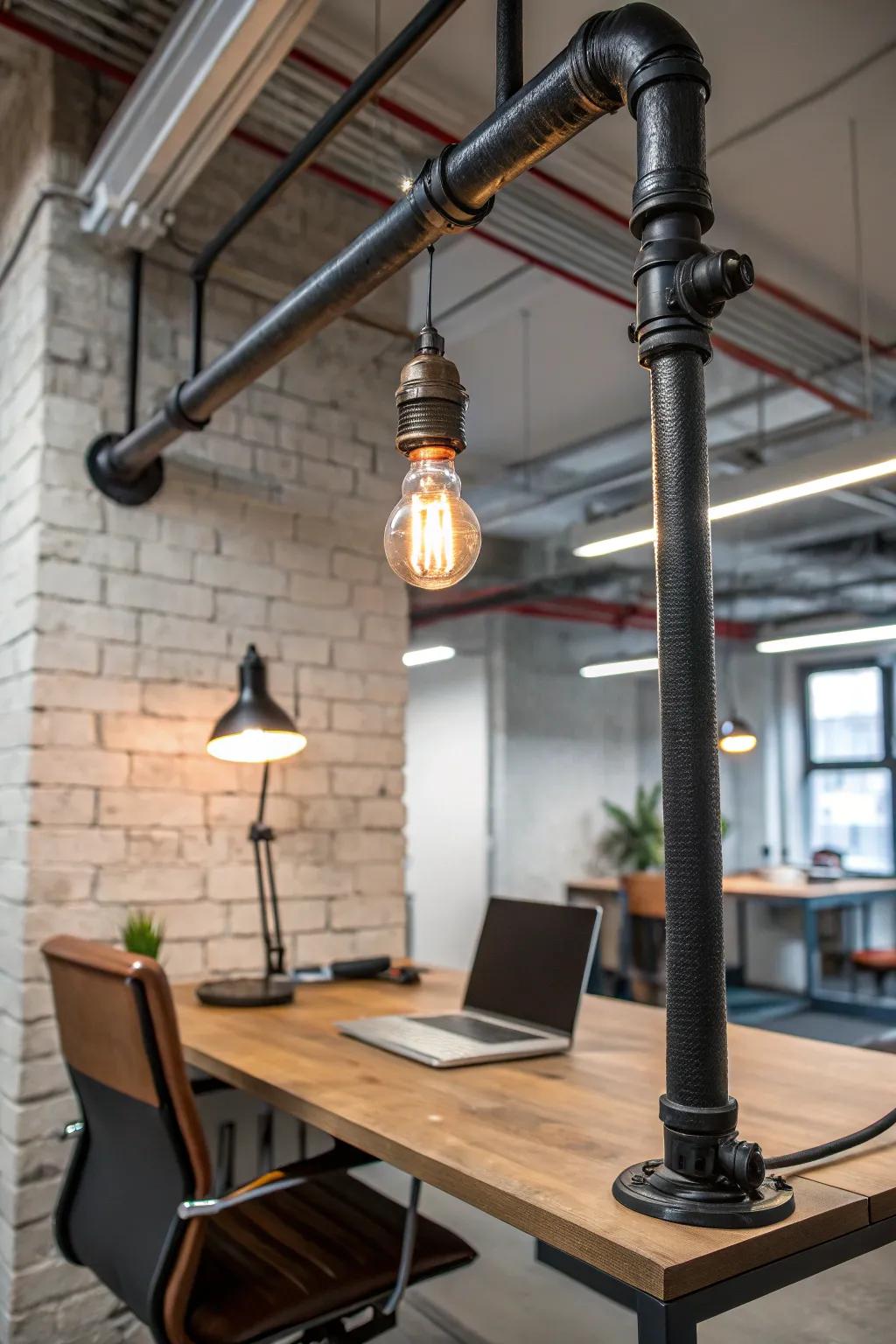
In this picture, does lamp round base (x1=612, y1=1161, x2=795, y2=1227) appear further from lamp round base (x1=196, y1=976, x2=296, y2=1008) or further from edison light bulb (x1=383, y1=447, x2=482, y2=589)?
lamp round base (x1=196, y1=976, x2=296, y2=1008)

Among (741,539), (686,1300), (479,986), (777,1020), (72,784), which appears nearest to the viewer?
(686,1300)

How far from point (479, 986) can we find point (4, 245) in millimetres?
2808

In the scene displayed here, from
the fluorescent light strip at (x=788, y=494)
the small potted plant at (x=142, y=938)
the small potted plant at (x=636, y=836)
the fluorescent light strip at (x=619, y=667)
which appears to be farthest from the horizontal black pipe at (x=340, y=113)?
the small potted plant at (x=636, y=836)

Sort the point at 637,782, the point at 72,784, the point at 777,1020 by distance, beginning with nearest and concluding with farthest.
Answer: the point at 72,784, the point at 777,1020, the point at 637,782

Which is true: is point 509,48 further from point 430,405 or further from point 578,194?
point 578,194

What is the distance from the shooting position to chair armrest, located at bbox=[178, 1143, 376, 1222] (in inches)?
63.2

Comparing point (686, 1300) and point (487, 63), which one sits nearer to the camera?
point (686, 1300)

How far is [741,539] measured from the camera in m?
8.05

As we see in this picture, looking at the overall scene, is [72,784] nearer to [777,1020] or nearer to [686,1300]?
[686,1300]

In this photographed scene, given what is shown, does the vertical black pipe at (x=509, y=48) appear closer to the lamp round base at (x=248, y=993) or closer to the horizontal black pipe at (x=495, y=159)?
the horizontal black pipe at (x=495, y=159)

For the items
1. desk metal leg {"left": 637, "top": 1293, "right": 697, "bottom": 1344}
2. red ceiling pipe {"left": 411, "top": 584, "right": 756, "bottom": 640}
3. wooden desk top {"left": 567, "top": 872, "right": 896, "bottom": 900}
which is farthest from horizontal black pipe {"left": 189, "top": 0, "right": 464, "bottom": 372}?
red ceiling pipe {"left": 411, "top": 584, "right": 756, "bottom": 640}

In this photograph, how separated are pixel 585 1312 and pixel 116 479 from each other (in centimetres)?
253

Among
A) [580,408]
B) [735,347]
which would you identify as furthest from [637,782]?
[735,347]

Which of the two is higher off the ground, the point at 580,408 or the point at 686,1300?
the point at 580,408
